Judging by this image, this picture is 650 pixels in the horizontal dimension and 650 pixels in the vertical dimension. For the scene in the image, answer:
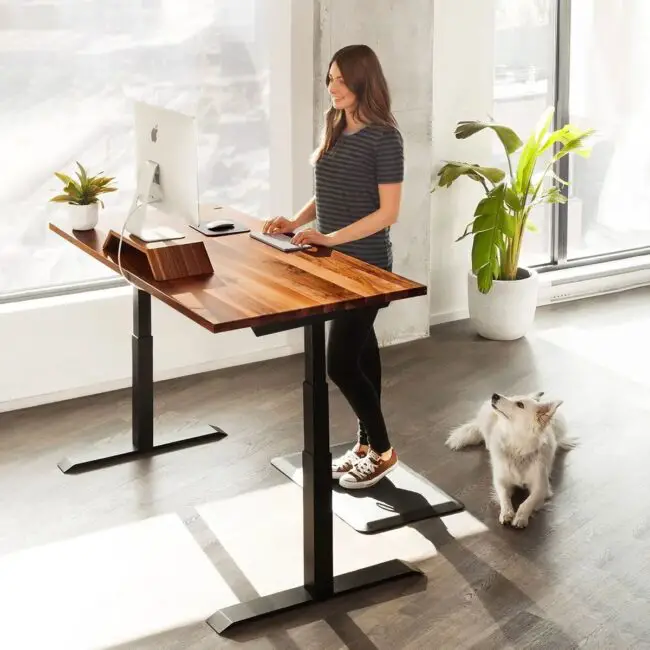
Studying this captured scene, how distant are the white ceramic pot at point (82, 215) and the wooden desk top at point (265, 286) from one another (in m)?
0.31

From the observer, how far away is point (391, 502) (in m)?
3.93

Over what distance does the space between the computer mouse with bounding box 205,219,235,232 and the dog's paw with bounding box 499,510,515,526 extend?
138 centimetres

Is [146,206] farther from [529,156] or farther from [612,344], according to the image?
[612,344]

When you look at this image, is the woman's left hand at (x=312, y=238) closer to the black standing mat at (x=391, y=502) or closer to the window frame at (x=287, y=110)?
the black standing mat at (x=391, y=502)

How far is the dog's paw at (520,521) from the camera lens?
3.76 m

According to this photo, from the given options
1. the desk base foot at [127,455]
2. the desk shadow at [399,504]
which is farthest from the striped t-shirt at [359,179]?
the desk base foot at [127,455]

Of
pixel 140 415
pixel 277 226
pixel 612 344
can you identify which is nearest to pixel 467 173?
pixel 612 344

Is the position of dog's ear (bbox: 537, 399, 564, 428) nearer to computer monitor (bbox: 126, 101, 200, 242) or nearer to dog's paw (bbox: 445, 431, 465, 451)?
Answer: dog's paw (bbox: 445, 431, 465, 451)

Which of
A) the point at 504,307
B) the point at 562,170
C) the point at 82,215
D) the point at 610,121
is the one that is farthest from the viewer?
the point at 610,121

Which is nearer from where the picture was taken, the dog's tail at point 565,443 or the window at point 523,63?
the dog's tail at point 565,443

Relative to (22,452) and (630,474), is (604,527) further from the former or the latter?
(22,452)

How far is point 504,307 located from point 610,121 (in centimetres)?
174

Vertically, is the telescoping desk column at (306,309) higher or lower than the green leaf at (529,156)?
lower

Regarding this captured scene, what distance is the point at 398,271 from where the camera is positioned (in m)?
5.62
